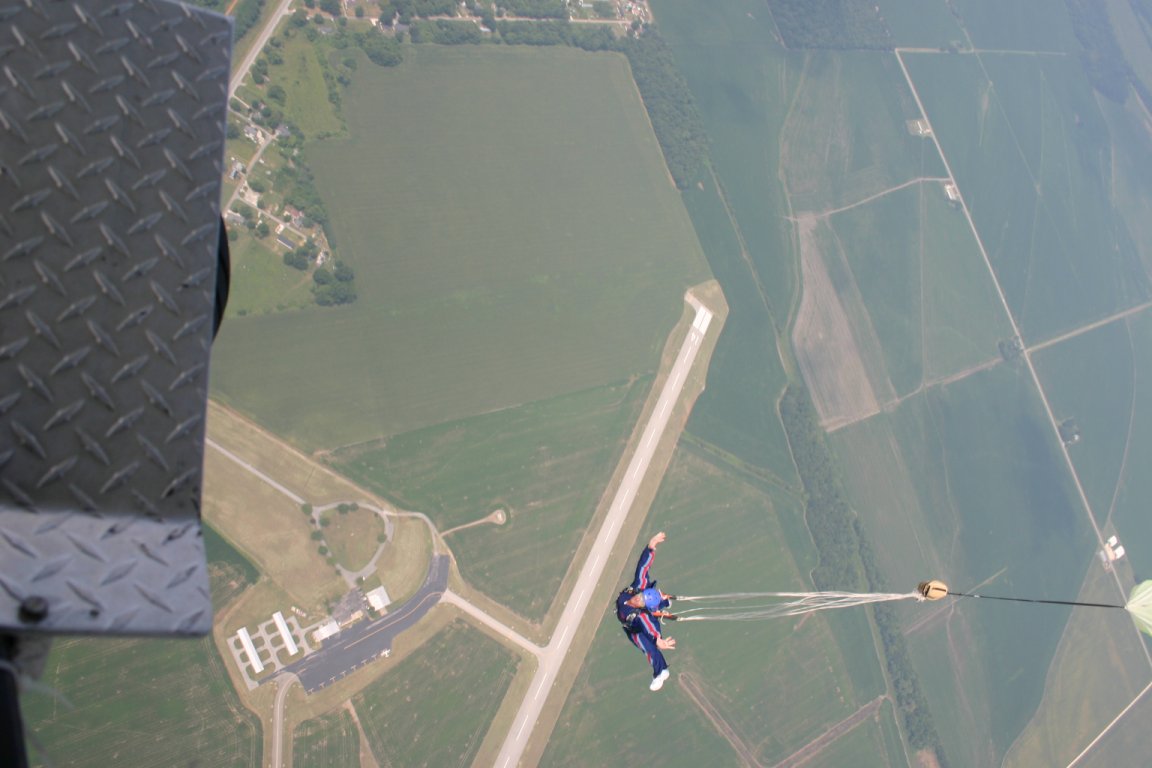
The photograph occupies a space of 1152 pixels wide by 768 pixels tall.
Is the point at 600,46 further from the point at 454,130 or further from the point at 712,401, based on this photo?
the point at 712,401

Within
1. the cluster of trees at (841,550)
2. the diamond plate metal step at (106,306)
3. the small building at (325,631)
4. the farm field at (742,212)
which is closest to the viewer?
the diamond plate metal step at (106,306)

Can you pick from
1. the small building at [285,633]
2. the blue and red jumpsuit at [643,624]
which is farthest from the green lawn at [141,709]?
the blue and red jumpsuit at [643,624]

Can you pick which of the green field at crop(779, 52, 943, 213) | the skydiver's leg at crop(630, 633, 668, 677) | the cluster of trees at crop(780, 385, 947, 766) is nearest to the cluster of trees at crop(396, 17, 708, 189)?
the green field at crop(779, 52, 943, 213)

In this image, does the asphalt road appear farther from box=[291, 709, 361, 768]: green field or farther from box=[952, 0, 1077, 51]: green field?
box=[952, 0, 1077, 51]: green field

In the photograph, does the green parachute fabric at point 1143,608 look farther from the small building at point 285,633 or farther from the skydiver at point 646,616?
the small building at point 285,633

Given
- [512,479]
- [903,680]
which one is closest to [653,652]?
[512,479]
